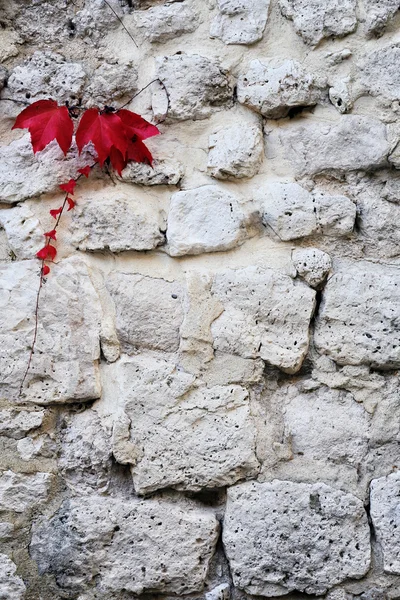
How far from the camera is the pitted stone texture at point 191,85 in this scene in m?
1.67

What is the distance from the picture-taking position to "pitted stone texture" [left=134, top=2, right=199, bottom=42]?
170cm

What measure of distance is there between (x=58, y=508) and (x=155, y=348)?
46 centimetres

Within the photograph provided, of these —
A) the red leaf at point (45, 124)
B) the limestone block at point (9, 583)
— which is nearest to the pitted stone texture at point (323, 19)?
the red leaf at point (45, 124)

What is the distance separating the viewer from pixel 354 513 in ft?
5.15

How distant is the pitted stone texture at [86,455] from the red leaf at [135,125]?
693mm

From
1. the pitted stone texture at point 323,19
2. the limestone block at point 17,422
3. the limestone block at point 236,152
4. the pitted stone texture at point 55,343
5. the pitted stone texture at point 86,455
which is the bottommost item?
the pitted stone texture at point 86,455

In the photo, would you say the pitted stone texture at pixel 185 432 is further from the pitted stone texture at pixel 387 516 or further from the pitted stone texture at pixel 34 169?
the pitted stone texture at pixel 34 169

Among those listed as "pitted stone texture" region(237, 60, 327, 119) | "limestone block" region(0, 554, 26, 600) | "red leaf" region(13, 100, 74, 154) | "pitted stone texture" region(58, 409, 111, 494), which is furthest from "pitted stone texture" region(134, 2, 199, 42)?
"limestone block" region(0, 554, 26, 600)

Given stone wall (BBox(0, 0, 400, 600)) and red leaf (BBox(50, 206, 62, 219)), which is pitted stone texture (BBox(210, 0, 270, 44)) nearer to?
stone wall (BBox(0, 0, 400, 600))

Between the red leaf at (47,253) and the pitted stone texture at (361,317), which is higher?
the red leaf at (47,253)

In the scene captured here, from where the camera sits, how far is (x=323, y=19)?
1.64 meters

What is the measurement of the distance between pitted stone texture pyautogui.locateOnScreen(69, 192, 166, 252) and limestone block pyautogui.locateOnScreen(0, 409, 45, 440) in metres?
0.44

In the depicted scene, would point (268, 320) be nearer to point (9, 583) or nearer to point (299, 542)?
point (299, 542)

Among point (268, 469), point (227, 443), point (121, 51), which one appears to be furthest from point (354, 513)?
point (121, 51)
